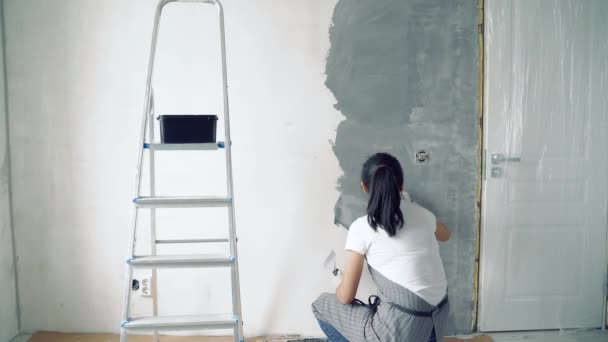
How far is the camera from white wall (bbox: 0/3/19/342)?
2.07 meters

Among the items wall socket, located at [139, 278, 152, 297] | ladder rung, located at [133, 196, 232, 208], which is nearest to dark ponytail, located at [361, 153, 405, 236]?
ladder rung, located at [133, 196, 232, 208]

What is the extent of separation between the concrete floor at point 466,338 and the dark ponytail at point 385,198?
1035 millimetres

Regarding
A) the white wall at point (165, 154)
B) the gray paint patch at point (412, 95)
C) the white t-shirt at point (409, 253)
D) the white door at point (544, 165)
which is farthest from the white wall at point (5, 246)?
the white door at point (544, 165)

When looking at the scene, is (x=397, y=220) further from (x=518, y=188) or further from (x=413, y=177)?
(x=518, y=188)

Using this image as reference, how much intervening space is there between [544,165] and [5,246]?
2.79 meters

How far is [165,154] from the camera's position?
2.13 meters

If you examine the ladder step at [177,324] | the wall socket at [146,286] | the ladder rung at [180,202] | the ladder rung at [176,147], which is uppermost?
the ladder rung at [176,147]

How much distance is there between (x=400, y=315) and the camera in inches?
59.4

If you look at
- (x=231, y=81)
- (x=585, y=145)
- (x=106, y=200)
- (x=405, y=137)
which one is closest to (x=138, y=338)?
(x=106, y=200)

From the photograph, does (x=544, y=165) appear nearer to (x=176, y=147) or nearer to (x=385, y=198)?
(x=385, y=198)

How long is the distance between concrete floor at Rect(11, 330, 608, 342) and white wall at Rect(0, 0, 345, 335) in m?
0.05

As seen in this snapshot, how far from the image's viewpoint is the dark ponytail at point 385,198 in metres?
1.47

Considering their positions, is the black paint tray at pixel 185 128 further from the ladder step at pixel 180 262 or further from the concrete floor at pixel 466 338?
the concrete floor at pixel 466 338

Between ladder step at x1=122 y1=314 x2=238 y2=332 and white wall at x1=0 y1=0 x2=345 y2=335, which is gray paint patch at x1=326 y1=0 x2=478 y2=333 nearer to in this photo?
white wall at x1=0 y1=0 x2=345 y2=335
